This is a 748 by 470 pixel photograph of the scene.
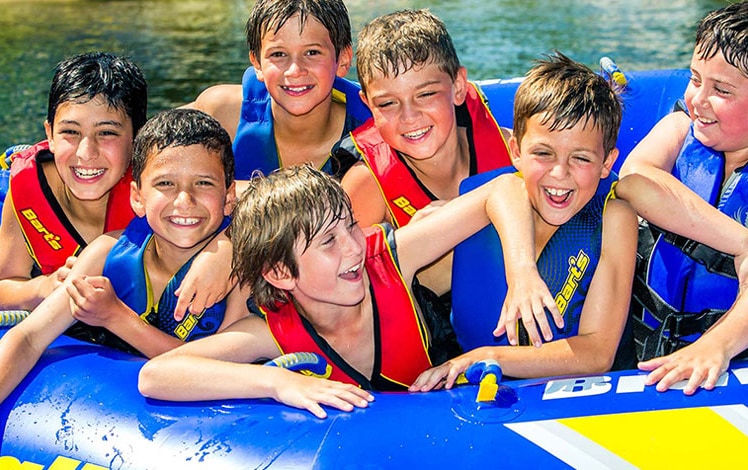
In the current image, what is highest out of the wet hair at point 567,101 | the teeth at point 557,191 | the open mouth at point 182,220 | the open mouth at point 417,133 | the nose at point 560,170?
the wet hair at point 567,101

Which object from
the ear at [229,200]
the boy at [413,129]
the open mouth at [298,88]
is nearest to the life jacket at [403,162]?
the boy at [413,129]

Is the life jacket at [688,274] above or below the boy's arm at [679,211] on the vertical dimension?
below

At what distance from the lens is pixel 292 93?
3.20 meters

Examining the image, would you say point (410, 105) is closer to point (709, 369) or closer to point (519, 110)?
point (519, 110)

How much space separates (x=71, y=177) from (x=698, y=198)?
6.02 ft

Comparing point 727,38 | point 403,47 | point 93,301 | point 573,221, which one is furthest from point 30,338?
point 727,38

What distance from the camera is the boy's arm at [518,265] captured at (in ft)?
7.15

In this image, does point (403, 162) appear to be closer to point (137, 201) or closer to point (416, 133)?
point (416, 133)

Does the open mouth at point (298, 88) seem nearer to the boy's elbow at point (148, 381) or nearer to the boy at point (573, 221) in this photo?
the boy at point (573, 221)

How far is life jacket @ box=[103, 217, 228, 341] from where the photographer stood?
267 cm

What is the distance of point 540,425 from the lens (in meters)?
1.99

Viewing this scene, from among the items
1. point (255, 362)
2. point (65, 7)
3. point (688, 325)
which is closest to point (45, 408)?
point (255, 362)

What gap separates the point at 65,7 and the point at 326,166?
12786 millimetres

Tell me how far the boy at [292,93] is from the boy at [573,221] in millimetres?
828
